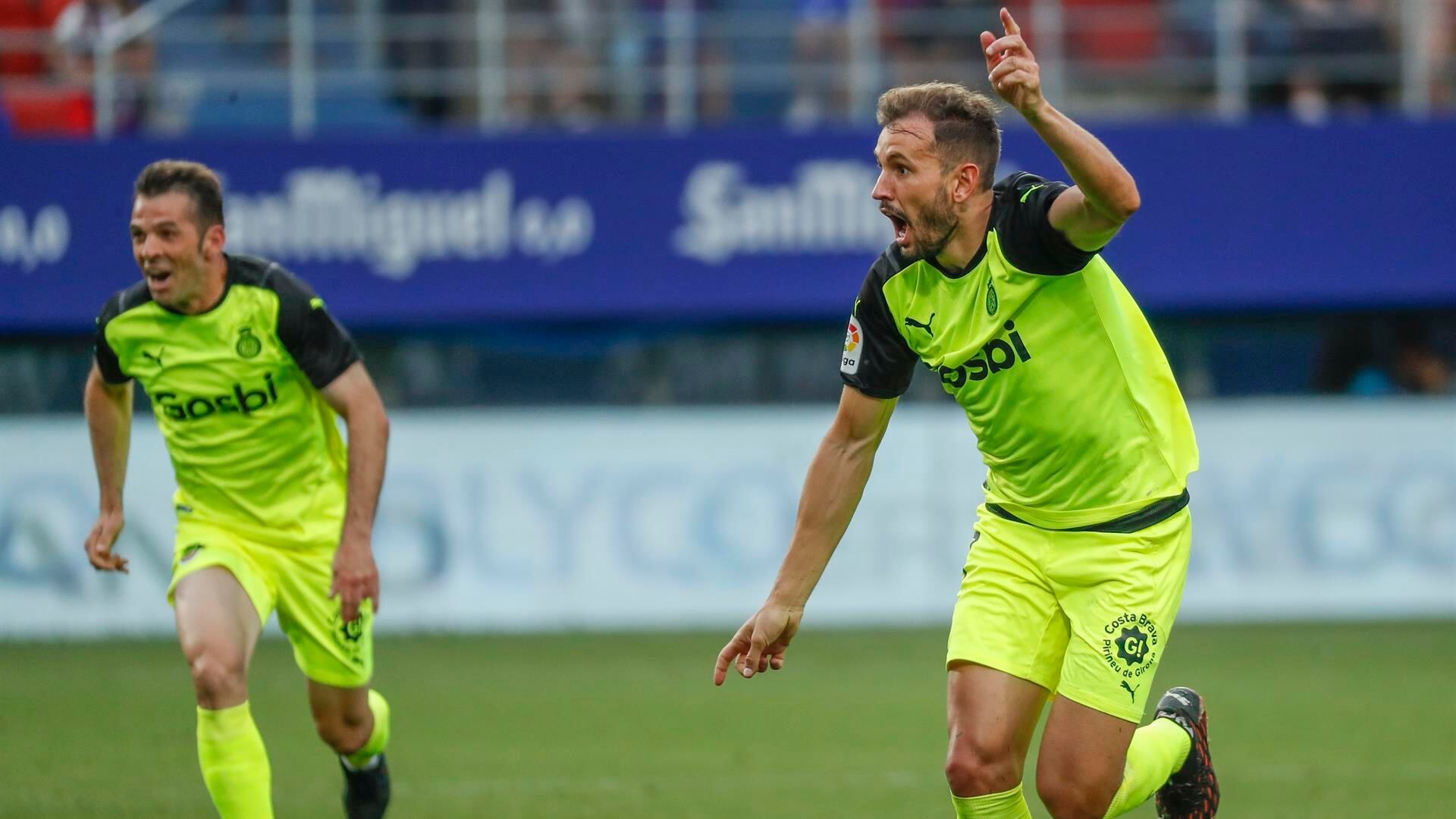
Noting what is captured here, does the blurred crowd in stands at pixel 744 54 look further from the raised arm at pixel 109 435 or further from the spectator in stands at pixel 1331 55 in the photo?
the raised arm at pixel 109 435

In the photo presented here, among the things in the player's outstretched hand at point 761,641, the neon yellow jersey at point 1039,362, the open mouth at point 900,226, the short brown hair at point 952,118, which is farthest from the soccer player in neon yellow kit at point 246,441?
the short brown hair at point 952,118

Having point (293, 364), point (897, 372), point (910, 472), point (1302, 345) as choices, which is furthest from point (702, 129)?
→ point (897, 372)

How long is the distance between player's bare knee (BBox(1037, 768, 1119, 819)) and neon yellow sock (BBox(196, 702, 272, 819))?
2438 millimetres

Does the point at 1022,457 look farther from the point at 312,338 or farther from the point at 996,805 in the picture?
the point at 312,338

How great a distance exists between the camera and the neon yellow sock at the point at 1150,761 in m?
5.17

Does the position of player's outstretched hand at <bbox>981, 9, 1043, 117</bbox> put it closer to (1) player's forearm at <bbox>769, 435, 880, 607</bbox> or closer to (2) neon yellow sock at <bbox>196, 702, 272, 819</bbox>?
(1) player's forearm at <bbox>769, 435, 880, 607</bbox>

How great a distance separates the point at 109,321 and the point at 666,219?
8249 millimetres

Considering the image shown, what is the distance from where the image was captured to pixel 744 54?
14734 mm

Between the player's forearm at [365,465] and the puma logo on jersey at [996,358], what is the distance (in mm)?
Answer: 2071

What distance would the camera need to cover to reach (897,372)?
17.0 feet

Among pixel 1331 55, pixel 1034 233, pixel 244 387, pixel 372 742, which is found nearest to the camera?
pixel 1034 233

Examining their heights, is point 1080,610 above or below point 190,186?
below

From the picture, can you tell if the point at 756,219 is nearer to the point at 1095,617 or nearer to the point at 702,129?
the point at 702,129

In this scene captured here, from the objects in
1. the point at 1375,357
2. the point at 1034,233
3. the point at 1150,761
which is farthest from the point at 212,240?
the point at 1375,357
